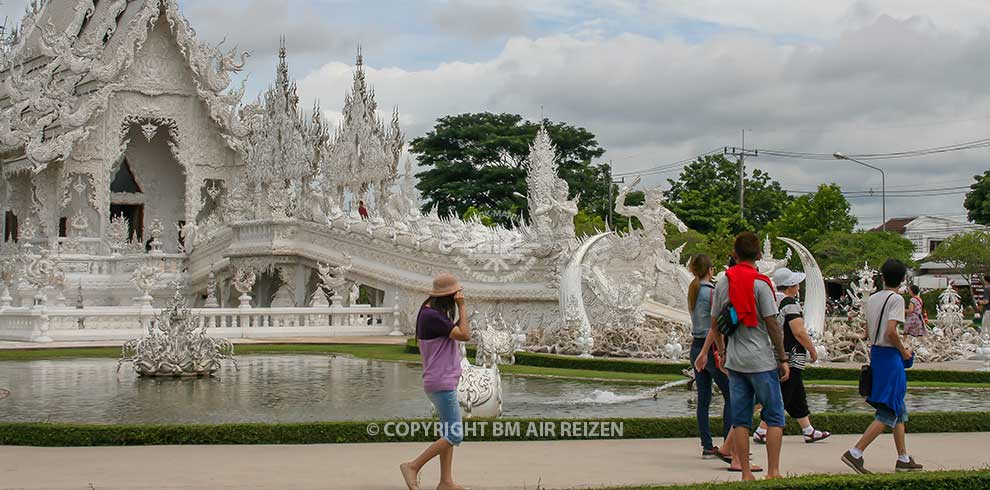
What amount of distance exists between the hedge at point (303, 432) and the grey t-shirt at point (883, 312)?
1790 millimetres

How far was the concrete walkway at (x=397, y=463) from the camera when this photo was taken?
6.90 metres

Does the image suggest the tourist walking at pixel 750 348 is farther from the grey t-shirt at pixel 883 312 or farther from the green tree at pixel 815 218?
the green tree at pixel 815 218

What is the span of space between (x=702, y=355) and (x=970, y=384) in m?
6.83

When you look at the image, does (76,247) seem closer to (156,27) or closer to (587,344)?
(156,27)

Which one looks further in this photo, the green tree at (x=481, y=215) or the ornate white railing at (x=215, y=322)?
the green tree at (x=481, y=215)

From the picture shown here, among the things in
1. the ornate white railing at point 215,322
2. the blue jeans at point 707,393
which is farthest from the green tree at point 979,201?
the blue jeans at point 707,393

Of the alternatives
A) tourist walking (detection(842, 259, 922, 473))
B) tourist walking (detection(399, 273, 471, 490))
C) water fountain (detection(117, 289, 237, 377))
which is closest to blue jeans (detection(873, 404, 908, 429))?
tourist walking (detection(842, 259, 922, 473))

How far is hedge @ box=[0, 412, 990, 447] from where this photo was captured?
838cm

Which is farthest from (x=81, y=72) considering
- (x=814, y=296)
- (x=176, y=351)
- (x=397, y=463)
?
(x=397, y=463)

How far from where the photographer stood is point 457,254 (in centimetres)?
Result: 2331

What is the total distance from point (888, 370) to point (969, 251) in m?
32.6

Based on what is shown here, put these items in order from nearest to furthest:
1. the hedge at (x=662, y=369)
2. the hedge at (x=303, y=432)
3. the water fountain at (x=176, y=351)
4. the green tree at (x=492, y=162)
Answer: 1. the hedge at (x=303, y=432)
2. the hedge at (x=662, y=369)
3. the water fountain at (x=176, y=351)
4. the green tree at (x=492, y=162)

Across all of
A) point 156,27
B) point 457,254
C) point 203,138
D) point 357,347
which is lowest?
point 357,347

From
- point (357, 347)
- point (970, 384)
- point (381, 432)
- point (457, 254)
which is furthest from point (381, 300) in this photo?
point (381, 432)
